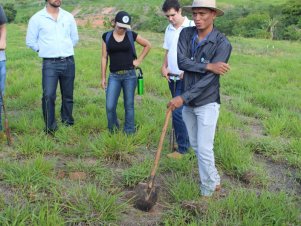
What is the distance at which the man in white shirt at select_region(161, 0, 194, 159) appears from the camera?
457 cm

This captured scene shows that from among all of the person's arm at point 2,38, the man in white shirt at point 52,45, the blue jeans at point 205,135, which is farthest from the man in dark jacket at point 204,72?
the person's arm at point 2,38

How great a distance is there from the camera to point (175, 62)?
184 inches

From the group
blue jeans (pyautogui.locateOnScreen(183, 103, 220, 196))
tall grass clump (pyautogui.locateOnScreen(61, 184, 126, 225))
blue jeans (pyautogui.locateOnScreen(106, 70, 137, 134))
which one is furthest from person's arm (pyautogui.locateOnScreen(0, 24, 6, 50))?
blue jeans (pyautogui.locateOnScreen(183, 103, 220, 196))

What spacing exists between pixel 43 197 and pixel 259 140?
3140 millimetres

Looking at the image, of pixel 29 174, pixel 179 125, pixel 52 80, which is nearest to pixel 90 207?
pixel 29 174

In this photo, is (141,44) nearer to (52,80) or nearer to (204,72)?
(52,80)

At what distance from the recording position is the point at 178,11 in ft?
15.1

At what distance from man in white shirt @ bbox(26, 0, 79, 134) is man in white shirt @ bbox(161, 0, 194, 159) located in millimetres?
1493

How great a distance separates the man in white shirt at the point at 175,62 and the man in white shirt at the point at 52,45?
1493mm

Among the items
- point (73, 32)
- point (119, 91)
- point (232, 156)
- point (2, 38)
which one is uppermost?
point (73, 32)

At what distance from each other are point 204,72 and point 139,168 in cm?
141

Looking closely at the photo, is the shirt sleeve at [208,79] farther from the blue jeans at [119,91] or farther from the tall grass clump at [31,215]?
the blue jeans at [119,91]

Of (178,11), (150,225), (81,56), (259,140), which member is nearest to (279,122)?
(259,140)

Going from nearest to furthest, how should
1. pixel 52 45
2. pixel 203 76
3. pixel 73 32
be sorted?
pixel 203 76
pixel 52 45
pixel 73 32
